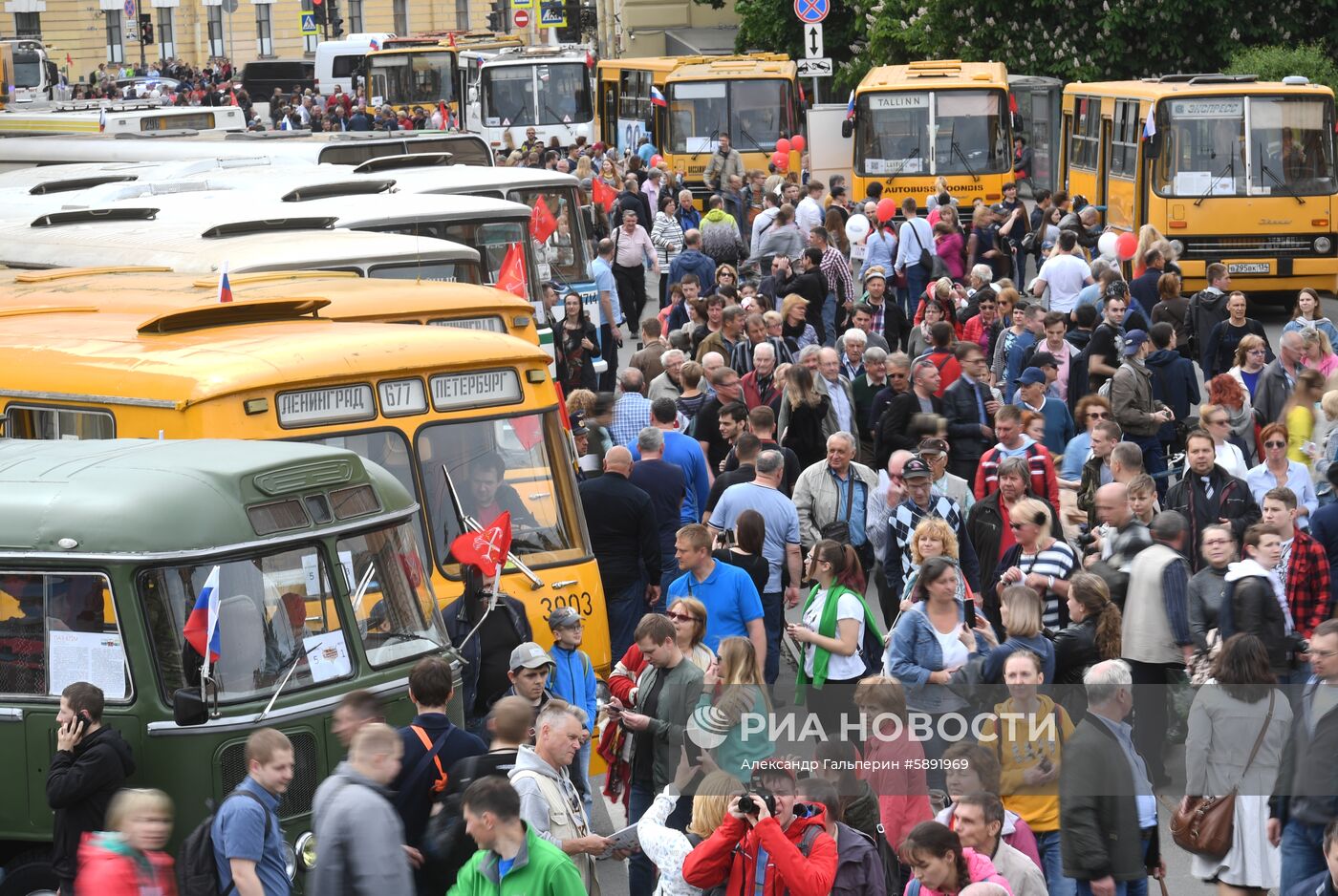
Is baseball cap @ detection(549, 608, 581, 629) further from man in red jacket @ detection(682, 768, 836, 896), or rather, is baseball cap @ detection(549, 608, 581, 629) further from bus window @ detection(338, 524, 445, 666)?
man in red jacket @ detection(682, 768, 836, 896)

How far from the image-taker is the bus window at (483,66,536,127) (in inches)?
1700

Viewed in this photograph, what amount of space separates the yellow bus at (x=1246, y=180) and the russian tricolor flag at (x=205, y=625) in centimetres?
1775

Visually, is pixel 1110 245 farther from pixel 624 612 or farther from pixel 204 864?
pixel 204 864

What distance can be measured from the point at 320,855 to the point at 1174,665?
4.95m

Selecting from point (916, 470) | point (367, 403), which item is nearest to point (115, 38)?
point (916, 470)

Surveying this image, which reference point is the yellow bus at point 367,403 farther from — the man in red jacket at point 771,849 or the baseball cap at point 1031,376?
the baseball cap at point 1031,376

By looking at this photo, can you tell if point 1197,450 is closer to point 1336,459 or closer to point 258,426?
point 1336,459

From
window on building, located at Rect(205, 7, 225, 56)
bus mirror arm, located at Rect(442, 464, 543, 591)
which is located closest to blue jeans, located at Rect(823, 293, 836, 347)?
bus mirror arm, located at Rect(442, 464, 543, 591)

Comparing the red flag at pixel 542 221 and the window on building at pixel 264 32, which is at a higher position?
the window on building at pixel 264 32

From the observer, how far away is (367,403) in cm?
978

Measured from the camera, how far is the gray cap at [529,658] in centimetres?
828

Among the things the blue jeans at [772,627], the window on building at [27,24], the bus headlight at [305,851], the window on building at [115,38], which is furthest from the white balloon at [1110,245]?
the window on building at [115,38]

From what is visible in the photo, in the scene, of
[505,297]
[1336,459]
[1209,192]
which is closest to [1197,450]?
[1336,459]

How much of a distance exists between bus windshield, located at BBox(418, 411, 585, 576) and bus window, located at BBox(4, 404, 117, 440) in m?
1.52
